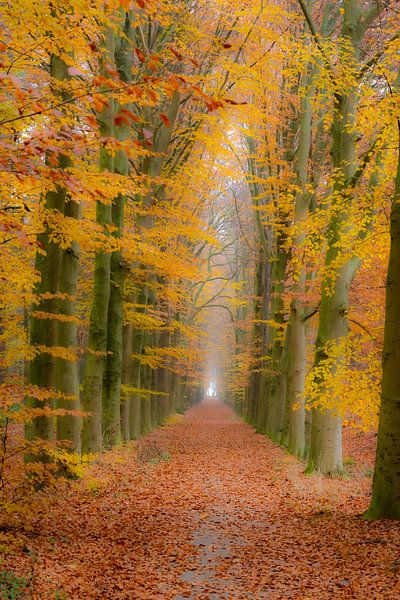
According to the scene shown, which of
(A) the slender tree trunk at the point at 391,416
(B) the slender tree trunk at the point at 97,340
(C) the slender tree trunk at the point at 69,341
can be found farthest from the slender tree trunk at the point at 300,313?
(A) the slender tree trunk at the point at 391,416

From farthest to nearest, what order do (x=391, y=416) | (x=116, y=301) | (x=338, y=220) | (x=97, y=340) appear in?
(x=116, y=301) < (x=97, y=340) < (x=338, y=220) < (x=391, y=416)

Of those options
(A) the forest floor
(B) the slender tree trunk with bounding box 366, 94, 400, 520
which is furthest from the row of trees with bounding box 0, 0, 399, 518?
(A) the forest floor

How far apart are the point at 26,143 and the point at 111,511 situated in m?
6.93

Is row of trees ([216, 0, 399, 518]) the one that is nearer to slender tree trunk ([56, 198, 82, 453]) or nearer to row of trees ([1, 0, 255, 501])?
row of trees ([1, 0, 255, 501])

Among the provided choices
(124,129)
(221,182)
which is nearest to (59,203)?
(124,129)

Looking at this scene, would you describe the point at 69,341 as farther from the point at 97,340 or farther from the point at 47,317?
the point at 97,340

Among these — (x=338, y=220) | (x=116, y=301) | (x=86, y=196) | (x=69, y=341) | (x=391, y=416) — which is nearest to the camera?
(x=86, y=196)

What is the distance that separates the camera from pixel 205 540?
25.9ft

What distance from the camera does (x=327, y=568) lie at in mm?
6328

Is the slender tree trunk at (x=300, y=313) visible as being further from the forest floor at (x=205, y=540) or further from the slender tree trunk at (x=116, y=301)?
the slender tree trunk at (x=116, y=301)

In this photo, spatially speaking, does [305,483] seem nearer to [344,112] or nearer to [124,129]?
[344,112]

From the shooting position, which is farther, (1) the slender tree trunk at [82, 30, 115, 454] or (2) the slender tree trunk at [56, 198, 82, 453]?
(1) the slender tree trunk at [82, 30, 115, 454]

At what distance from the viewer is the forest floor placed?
5707 millimetres

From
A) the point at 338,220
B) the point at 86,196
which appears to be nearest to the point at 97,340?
the point at 338,220
